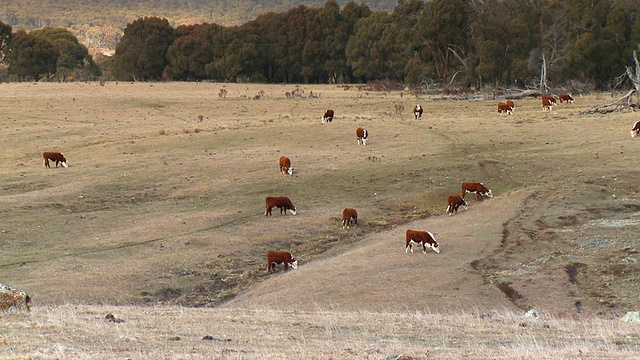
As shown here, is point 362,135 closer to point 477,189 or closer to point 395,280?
point 477,189

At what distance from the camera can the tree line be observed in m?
81.9

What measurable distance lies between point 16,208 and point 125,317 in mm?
16811

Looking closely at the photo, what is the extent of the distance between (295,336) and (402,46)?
94.2 metres

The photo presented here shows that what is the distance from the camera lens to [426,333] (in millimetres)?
13875

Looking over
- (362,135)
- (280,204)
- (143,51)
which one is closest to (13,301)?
(280,204)

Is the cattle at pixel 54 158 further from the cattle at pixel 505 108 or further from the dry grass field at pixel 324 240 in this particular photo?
the cattle at pixel 505 108

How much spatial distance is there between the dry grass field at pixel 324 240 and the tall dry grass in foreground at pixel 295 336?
0.06 meters

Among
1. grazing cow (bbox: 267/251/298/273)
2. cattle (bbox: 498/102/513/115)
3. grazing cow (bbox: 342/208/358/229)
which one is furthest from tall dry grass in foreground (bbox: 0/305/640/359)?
cattle (bbox: 498/102/513/115)

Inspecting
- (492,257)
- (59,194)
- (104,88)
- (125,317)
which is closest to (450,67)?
(104,88)

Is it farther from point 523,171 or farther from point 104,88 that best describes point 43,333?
point 104,88

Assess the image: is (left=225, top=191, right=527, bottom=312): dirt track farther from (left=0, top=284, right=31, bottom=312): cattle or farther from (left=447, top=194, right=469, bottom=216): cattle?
(left=0, top=284, right=31, bottom=312): cattle

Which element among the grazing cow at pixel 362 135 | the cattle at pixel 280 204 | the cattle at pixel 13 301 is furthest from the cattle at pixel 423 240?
the grazing cow at pixel 362 135

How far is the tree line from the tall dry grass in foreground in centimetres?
6246

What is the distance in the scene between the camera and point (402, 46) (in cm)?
10512
